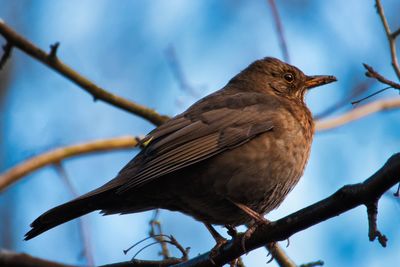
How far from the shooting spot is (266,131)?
18.3 feet

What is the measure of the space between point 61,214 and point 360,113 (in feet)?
11.6

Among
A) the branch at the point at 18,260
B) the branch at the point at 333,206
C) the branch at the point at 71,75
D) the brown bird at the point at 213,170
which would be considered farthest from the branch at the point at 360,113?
the branch at the point at 18,260

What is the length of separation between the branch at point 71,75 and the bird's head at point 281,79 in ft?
3.46

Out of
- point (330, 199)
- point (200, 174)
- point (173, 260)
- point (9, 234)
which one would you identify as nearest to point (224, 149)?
point (200, 174)

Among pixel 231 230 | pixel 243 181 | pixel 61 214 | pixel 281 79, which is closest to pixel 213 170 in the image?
pixel 243 181

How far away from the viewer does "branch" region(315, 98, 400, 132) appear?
7090 mm

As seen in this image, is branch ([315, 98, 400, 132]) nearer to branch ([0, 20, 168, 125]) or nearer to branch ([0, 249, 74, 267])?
branch ([0, 20, 168, 125])

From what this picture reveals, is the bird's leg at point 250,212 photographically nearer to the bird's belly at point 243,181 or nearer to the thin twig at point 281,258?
the bird's belly at point 243,181

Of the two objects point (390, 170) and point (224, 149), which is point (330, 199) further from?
point (224, 149)

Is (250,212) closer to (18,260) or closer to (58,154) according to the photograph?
(18,260)

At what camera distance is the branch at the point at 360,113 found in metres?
7.09

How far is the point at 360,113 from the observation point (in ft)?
23.2

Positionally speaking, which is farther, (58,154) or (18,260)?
(58,154)

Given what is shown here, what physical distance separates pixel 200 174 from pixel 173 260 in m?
0.79
